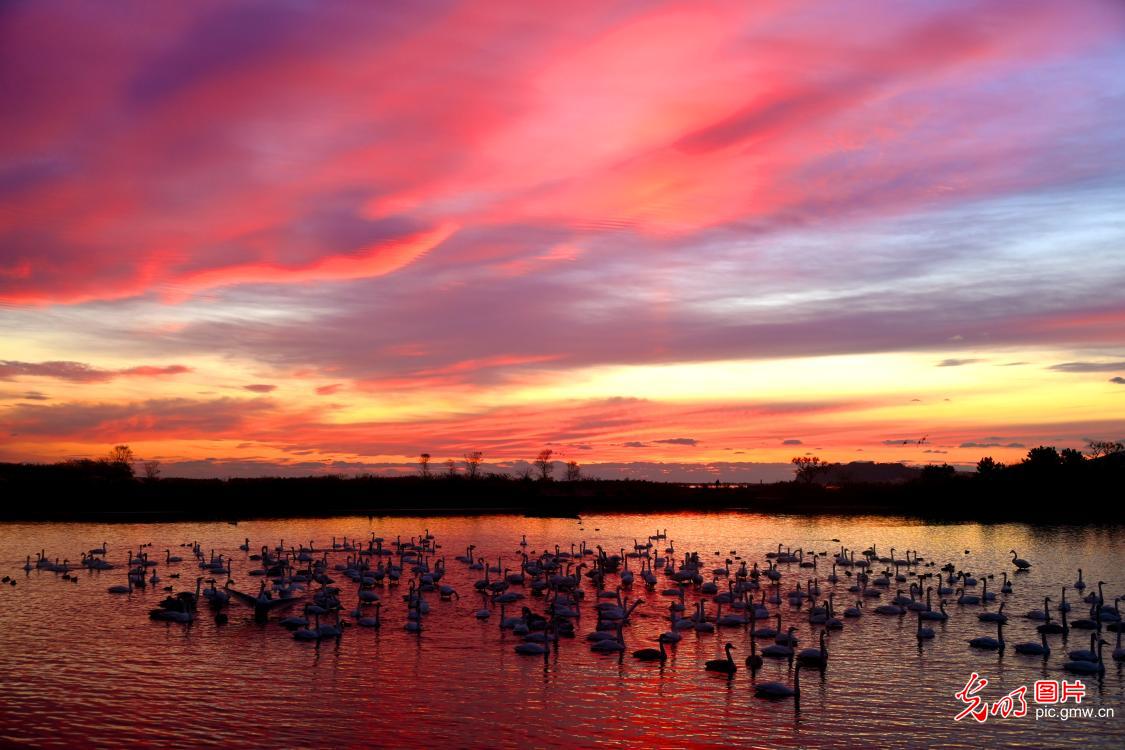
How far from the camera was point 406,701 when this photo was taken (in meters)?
23.0

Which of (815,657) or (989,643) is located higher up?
(989,643)

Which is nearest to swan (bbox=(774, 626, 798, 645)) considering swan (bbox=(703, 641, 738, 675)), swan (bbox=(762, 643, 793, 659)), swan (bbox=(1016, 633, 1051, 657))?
swan (bbox=(762, 643, 793, 659))

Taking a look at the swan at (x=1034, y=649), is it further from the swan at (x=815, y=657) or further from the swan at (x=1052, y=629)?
the swan at (x=815, y=657)

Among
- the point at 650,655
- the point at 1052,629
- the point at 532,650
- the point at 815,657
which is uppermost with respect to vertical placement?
the point at 1052,629

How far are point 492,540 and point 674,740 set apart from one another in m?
45.1

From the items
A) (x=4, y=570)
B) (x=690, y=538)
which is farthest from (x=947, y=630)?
(x=4, y=570)

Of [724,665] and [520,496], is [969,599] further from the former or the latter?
[520,496]

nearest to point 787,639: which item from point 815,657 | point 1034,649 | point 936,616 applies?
point 815,657

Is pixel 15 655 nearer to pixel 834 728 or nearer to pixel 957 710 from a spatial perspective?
pixel 834 728

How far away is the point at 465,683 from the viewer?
81.4 ft

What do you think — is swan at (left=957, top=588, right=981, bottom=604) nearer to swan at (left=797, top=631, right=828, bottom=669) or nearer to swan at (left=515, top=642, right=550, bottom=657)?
swan at (left=797, top=631, right=828, bottom=669)

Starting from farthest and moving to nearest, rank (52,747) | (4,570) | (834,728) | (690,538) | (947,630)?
(690,538)
(4,570)
(947,630)
(834,728)
(52,747)

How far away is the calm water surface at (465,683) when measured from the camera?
A: 2044cm

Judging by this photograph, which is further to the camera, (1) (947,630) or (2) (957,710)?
(1) (947,630)
